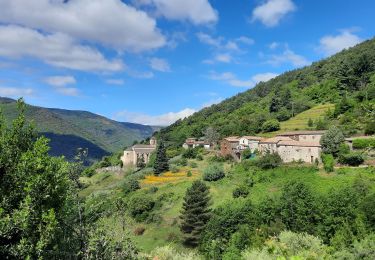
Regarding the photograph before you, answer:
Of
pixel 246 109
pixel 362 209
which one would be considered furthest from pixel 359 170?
pixel 246 109

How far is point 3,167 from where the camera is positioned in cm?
1290

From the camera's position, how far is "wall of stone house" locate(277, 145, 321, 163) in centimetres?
6469

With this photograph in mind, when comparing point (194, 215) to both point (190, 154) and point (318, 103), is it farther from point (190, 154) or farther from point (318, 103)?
point (318, 103)

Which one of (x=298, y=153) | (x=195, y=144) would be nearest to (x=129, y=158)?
(x=195, y=144)

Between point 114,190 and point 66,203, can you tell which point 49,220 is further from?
point 114,190

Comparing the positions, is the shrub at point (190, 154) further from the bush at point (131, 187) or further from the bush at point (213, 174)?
the bush at point (213, 174)

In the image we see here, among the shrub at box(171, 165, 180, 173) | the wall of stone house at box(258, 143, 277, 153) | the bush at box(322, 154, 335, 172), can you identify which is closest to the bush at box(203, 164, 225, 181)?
the wall of stone house at box(258, 143, 277, 153)

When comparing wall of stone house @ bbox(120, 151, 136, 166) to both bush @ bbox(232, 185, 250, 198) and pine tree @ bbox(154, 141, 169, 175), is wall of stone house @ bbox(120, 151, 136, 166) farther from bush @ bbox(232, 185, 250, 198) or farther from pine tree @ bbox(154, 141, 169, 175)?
bush @ bbox(232, 185, 250, 198)

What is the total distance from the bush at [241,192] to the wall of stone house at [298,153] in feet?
44.4

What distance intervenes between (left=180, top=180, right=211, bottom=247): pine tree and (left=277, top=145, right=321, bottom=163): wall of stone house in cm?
2118

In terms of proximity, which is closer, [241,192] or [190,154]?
[241,192]

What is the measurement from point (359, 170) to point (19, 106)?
50.8 m

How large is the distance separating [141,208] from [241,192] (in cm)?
1703

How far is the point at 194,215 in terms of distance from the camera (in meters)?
52.3
